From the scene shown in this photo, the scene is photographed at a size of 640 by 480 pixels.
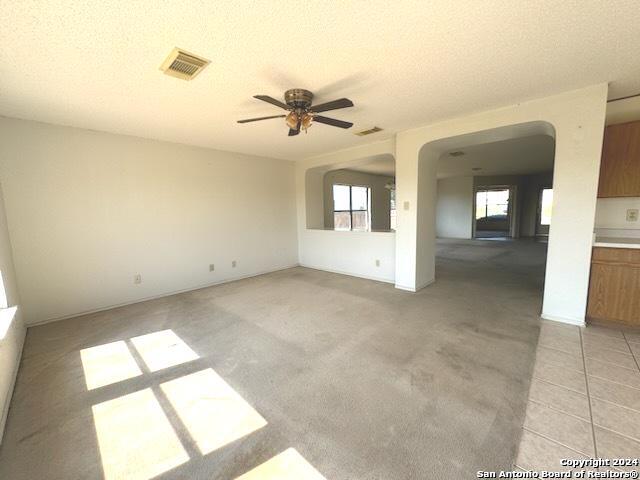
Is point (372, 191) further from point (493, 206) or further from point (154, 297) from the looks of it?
point (493, 206)

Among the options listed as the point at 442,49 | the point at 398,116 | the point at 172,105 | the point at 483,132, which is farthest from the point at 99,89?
the point at 483,132

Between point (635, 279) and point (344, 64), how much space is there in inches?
133

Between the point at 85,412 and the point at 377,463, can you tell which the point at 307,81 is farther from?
the point at 85,412

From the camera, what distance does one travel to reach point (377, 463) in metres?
1.34

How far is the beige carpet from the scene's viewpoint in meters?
1.38

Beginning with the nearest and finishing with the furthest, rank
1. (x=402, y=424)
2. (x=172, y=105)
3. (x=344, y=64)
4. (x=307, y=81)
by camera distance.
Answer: (x=402, y=424) → (x=344, y=64) → (x=307, y=81) → (x=172, y=105)

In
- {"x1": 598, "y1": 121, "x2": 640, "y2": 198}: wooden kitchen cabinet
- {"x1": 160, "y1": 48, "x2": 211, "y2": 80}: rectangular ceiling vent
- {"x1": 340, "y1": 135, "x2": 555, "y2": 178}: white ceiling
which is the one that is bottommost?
{"x1": 598, "y1": 121, "x2": 640, "y2": 198}: wooden kitchen cabinet

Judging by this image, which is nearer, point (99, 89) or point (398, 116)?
point (99, 89)

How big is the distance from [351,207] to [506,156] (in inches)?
164

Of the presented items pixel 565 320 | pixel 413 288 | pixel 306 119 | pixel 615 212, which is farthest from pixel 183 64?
pixel 615 212

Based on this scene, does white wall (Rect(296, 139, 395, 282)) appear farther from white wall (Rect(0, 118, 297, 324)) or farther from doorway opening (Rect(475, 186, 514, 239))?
doorway opening (Rect(475, 186, 514, 239))

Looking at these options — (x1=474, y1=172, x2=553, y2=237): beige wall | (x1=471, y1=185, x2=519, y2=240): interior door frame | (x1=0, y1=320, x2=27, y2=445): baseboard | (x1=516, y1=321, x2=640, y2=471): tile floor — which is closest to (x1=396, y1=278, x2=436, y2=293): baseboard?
(x1=516, y1=321, x2=640, y2=471): tile floor

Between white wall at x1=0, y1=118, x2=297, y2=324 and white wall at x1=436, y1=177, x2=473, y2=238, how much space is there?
24.3ft

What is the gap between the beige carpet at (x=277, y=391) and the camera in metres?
1.38
